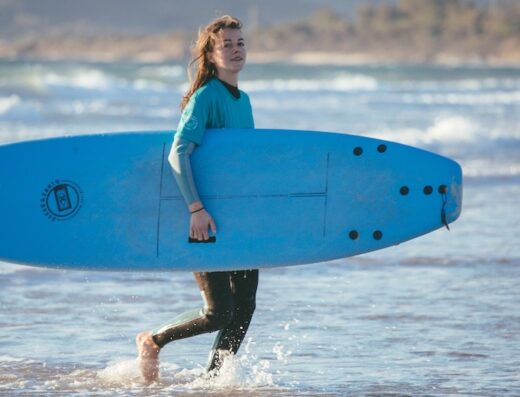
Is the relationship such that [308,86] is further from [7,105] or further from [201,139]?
[201,139]

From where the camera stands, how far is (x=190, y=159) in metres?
4.48

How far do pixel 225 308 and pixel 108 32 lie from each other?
16740 cm

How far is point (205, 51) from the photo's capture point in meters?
4.39

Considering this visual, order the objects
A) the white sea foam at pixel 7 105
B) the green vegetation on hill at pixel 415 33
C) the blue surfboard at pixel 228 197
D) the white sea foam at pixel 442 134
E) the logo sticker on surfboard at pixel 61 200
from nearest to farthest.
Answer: the blue surfboard at pixel 228 197
the logo sticker on surfboard at pixel 61 200
the white sea foam at pixel 442 134
the white sea foam at pixel 7 105
the green vegetation on hill at pixel 415 33

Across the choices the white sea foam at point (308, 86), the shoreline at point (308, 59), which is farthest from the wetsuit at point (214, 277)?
the shoreline at point (308, 59)

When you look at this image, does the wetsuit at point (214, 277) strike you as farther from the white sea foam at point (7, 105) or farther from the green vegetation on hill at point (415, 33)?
the green vegetation on hill at point (415, 33)

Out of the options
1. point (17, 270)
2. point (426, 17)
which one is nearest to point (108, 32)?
point (426, 17)

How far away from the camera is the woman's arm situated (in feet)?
14.0

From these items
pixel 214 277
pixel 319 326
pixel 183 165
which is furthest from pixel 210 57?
pixel 319 326

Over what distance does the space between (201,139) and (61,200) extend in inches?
26.1

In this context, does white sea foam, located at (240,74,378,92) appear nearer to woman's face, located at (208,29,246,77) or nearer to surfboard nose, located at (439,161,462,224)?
surfboard nose, located at (439,161,462,224)

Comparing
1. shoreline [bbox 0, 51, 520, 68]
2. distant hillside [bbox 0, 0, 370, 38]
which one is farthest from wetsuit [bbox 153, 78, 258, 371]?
distant hillside [bbox 0, 0, 370, 38]

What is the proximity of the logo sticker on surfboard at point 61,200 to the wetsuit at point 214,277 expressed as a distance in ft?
1.67

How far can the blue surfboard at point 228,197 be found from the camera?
179 inches
